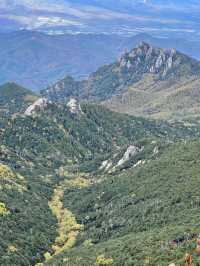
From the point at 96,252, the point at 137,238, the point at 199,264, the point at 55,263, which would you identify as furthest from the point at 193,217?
the point at 199,264

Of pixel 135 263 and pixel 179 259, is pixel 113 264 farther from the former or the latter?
pixel 179 259

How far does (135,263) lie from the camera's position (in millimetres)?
166125

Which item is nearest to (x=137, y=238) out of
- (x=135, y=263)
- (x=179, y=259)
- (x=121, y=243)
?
(x=121, y=243)

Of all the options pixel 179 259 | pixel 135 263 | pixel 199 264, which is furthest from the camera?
pixel 135 263

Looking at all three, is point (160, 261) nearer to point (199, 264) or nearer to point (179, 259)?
point (179, 259)

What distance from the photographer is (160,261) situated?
156625 mm

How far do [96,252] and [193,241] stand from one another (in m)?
43.7

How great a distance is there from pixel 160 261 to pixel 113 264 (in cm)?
2040

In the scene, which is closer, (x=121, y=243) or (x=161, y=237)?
(x=161, y=237)

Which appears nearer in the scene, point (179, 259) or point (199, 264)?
point (199, 264)

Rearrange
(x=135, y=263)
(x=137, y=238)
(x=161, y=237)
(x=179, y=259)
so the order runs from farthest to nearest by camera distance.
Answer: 1. (x=137, y=238)
2. (x=161, y=237)
3. (x=135, y=263)
4. (x=179, y=259)

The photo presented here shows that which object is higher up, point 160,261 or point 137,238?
point 160,261

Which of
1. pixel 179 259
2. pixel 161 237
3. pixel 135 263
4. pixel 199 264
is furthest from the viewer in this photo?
pixel 161 237

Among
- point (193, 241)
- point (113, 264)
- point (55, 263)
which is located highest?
point (193, 241)
